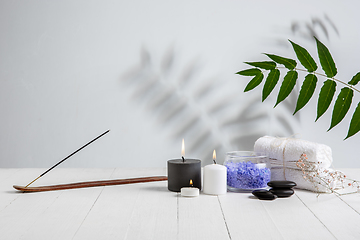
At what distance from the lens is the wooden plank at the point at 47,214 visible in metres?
0.78

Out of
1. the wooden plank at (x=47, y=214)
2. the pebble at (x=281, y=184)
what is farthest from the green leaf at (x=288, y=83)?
the wooden plank at (x=47, y=214)

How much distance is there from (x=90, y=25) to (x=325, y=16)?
1.00 m

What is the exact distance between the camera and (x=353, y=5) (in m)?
1.57

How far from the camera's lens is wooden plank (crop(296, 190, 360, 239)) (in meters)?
0.79

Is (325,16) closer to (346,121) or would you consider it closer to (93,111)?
(346,121)

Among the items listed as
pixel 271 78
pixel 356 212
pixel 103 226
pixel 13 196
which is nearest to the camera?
pixel 103 226

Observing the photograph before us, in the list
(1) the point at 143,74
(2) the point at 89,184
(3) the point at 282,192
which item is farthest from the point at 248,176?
(1) the point at 143,74

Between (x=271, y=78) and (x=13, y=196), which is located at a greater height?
(x=271, y=78)

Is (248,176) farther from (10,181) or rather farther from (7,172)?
(7,172)

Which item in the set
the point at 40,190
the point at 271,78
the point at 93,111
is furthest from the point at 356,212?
the point at 93,111

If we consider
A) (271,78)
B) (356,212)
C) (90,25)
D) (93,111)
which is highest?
(90,25)

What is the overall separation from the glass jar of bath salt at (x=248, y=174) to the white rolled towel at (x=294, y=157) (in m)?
0.07

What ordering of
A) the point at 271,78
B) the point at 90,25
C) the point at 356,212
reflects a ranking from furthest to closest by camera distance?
the point at 90,25 < the point at 271,78 < the point at 356,212

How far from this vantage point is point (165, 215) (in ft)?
2.96
